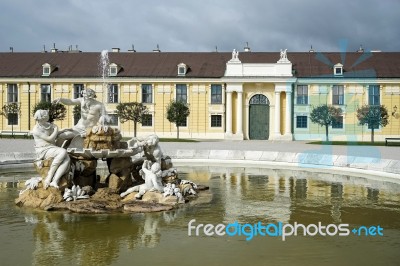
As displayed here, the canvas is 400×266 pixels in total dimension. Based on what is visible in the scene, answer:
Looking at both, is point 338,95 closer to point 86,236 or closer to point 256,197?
point 256,197

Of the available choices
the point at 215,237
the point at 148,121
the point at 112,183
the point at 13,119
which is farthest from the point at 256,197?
the point at 13,119

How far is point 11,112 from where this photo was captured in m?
47.6

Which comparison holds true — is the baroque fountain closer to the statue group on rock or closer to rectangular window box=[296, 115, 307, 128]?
the statue group on rock

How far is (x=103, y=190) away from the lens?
465 inches

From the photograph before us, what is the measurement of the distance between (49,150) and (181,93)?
121 feet

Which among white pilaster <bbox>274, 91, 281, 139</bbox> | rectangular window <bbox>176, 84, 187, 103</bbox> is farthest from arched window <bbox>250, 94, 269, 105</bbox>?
rectangular window <bbox>176, 84, 187, 103</bbox>

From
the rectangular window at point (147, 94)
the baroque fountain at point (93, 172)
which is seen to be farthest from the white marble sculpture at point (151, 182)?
the rectangular window at point (147, 94)

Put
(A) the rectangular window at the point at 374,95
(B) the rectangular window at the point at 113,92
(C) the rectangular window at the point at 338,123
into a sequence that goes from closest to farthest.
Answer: (C) the rectangular window at the point at 338,123 → (A) the rectangular window at the point at 374,95 → (B) the rectangular window at the point at 113,92

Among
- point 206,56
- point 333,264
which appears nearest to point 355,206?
point 333,264

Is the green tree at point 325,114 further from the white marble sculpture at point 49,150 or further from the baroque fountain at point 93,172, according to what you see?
the white marble sculpture at point 49,150

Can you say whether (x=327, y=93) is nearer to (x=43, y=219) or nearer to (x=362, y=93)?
(x=362, y=93)

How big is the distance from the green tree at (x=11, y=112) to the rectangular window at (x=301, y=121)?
27.0 m

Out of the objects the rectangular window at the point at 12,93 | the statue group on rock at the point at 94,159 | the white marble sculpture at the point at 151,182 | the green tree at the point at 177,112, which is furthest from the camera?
the rectangular window at the point at 12,93

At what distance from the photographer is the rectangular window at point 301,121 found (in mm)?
46875
